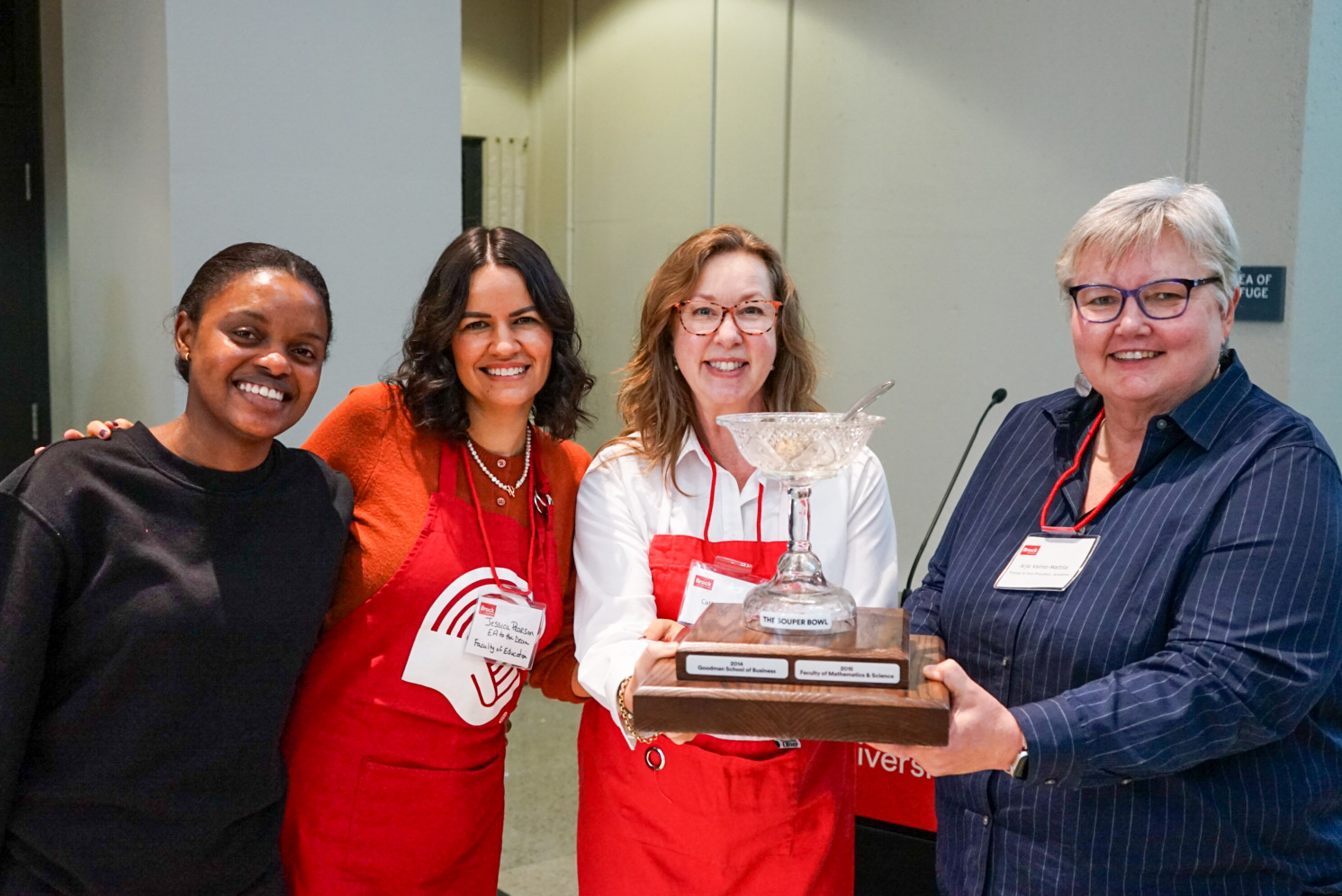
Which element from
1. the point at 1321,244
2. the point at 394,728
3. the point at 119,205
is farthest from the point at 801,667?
the point at 119,205

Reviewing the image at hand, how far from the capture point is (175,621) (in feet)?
4.92

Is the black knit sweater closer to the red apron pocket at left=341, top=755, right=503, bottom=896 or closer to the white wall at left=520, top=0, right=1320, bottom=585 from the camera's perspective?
the red apron pocket at left=341, top=755, right=503, bottom=896

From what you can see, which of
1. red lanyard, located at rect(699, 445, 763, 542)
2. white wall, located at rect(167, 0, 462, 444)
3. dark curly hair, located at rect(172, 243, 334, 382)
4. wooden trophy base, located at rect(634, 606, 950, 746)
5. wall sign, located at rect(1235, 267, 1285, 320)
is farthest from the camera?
wall sign, located at rect(1235, 267, 1285, 320)

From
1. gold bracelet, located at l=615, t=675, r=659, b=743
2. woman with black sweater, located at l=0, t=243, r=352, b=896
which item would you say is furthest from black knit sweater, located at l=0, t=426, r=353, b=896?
gold bracelet, located at l=615, t=675, r=659, b=743

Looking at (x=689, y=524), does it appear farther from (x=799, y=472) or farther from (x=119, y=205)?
(x=119, y=205)

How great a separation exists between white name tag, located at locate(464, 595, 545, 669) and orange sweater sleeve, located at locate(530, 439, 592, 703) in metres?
0.12

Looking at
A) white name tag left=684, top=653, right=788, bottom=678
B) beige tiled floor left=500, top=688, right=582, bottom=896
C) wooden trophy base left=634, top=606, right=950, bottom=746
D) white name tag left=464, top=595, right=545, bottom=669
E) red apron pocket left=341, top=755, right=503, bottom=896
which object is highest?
white name tag left=684, top=653, right=788, bottom=678

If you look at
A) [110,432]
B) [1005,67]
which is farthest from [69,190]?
[1005,67]

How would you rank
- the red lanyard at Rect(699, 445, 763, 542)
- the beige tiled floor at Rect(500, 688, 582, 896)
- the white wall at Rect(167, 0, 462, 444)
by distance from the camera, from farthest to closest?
the beige tiled floor at Rect(500, 688, 582, 896) → the white wall at Rect(167, 0, 462, 444) → the red lanyard at Rect(699, 445, 763, 542)

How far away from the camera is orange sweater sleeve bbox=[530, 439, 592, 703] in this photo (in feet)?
6.42

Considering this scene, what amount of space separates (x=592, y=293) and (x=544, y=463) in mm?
4431

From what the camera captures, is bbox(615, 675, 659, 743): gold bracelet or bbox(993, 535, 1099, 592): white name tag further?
bbox(615, 675, 659, 743): gold bracelet

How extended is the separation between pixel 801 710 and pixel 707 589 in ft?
1.66

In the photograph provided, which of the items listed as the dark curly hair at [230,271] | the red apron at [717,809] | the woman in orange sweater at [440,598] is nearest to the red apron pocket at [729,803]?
the red apron at [717,809]
